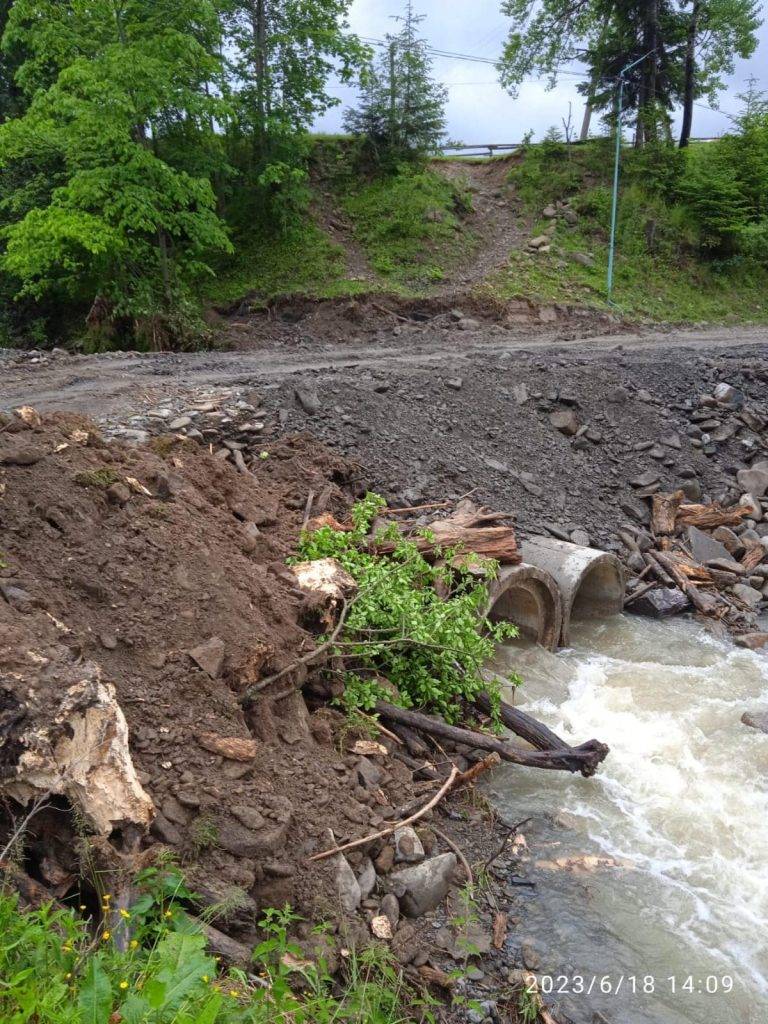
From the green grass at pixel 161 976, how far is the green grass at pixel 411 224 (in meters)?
18.2

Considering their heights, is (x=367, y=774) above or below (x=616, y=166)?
below

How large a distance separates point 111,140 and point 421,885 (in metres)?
15.3

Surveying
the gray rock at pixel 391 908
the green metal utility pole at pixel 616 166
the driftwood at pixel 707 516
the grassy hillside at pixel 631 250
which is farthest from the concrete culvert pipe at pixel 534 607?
the green metal utility pole at pixel 616 166

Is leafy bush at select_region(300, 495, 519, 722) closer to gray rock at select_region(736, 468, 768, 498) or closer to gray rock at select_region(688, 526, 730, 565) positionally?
gray rock at select_region(688, 526, 730, 565)

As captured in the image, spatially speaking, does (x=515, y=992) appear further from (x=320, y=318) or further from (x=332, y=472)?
(x=320, y=318)

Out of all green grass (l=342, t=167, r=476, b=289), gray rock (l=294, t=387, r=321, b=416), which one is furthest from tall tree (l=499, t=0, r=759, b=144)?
gray rock (l=294, t=387, r=321, b=416)

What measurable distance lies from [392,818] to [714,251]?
22703mm

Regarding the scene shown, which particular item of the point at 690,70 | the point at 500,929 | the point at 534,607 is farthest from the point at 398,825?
the point at 690,70

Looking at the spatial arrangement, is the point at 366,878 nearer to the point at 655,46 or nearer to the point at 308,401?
the point at 308,401

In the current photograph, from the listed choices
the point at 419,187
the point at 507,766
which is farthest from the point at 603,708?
the point at 419,187

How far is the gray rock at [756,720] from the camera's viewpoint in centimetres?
663

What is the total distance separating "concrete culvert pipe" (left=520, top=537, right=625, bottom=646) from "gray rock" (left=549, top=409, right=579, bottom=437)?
109 inches

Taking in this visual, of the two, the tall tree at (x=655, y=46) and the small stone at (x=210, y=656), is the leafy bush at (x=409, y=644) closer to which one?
the small stone at (x=210, y=656)

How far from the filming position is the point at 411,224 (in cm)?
2216
